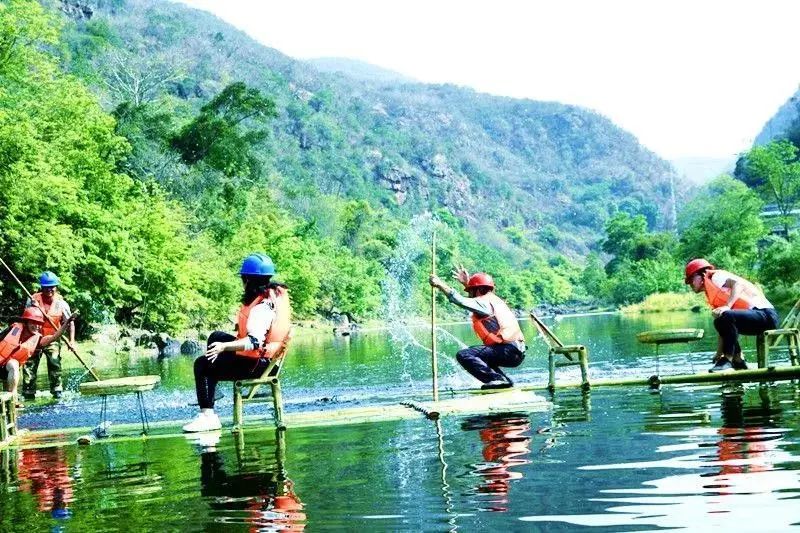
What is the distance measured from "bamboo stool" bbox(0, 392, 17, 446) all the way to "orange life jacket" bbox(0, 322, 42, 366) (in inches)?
115

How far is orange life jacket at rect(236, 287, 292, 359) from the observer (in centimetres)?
1098

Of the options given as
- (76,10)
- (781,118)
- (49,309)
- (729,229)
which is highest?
(76,10)

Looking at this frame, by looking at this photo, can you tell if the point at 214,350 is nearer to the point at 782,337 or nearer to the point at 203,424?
the point at 203,424

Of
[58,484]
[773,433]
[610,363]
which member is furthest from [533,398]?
[610,363]

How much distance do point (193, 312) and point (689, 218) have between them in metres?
93.1

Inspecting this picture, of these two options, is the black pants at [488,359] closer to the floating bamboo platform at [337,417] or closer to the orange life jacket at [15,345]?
the floating bamboo platform at [337,417]

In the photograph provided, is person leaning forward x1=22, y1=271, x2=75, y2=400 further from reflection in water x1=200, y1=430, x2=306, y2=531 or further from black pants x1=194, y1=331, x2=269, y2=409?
reflection in water x1=200, y1=430, x2=306, y2=531

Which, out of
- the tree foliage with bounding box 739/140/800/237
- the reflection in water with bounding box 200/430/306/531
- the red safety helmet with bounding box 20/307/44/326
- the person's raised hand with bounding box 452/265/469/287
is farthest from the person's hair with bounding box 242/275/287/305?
the tree foliage with bounding box 739/140/800/237

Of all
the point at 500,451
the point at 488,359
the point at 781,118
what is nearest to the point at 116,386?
the point at 500,451

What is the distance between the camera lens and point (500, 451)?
8.51 meters

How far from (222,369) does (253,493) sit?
4.11 m

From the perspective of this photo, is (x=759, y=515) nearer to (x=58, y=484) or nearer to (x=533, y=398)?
(x=58, y=484)

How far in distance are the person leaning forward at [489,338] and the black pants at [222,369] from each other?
339 cm

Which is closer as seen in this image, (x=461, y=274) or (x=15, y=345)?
(x=461, y=274)
